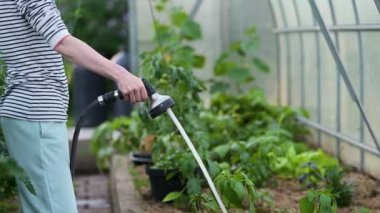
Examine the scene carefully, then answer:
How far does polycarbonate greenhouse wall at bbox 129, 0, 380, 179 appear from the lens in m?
6.22

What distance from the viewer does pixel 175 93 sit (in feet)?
17.7

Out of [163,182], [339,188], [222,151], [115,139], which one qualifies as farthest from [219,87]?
[339,188]

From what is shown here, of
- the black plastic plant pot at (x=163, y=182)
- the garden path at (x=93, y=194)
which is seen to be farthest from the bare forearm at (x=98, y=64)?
the garden path at (x=93, y=194)

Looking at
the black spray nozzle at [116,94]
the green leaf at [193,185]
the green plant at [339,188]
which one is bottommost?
the green plant at [339,188]

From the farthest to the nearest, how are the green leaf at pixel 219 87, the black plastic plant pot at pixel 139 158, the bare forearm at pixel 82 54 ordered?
the green leaf at pixel 219 87 < the black plastic plant pot at pixel 139 158 < the bare forearm at pixel 82 54

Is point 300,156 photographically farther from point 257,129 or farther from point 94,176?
point 94,176

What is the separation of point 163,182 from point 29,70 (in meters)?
2.16

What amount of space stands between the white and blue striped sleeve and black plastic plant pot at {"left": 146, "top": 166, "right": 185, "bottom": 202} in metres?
2.14

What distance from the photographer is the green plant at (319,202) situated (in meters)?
4.17

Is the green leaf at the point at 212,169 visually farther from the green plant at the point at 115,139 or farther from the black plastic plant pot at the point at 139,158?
the green plant at the point at 115,139

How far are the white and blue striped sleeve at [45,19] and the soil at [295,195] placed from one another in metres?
2.10

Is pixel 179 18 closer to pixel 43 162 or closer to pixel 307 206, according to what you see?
pixel 307 206

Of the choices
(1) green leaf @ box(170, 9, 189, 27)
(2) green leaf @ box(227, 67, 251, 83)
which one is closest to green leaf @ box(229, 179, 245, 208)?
(1) green leaf @ box(170, 9, 189, 27)

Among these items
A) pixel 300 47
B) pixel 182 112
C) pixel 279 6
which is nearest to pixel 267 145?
pixel 182 112
